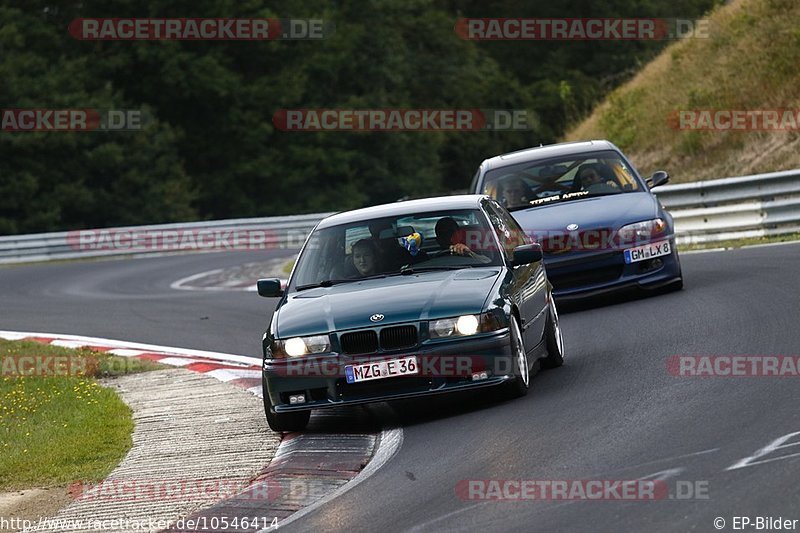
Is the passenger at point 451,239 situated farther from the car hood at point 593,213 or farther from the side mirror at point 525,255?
the car hood at point 593,213

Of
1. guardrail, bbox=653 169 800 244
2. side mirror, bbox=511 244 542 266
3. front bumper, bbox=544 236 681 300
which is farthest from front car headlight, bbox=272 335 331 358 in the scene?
guardrail, bbox=653 169 800 244

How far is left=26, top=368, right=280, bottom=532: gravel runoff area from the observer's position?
25.4ft

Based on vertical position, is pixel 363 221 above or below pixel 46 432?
above

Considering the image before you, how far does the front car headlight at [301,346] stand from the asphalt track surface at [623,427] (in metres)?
0.73

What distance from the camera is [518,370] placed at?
969 centimetres

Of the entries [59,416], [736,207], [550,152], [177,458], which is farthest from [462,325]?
[736,207]

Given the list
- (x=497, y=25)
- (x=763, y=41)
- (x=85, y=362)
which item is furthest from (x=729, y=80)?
(x=497, y=25)

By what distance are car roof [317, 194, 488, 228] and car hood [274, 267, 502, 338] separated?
704mm

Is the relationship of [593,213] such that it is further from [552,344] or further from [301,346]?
[301,346]

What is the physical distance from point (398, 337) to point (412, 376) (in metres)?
0.26

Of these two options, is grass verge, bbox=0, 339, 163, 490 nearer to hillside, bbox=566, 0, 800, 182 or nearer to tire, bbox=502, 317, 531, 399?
tire, bbox=502, 317, 531, 399

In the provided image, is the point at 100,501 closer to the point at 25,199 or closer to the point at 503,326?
the point at 503,326

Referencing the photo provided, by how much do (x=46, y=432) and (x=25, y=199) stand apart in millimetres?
41598

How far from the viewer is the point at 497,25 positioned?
85.9 metres
